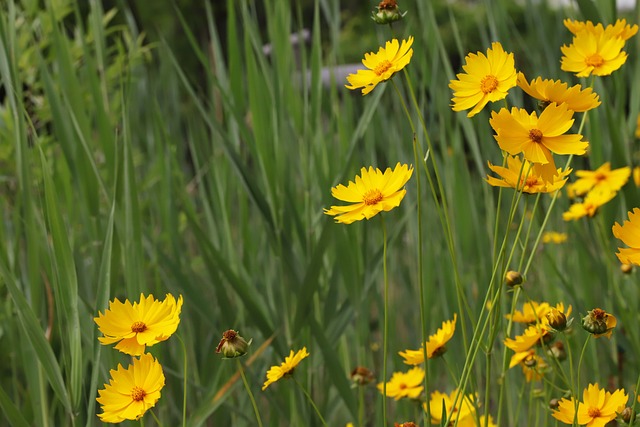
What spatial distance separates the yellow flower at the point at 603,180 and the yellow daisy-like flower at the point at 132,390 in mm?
561

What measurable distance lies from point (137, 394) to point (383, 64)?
0.26 metres

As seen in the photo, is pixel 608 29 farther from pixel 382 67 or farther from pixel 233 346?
pixel 233 346

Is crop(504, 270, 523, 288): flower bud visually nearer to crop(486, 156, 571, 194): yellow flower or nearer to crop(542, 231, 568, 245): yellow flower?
crop(486, 156, 571, 194): yellow flower

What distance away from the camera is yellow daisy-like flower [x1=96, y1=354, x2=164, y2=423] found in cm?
51

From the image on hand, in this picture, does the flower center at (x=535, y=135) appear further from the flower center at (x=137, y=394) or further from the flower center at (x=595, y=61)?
the flower center at (x=137, y=394)

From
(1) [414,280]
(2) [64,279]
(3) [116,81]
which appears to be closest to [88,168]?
(2) [64,279]

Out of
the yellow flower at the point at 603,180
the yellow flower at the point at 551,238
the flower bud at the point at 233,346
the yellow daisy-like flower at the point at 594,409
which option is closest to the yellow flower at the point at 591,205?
the yellow flower at the point at 603,180

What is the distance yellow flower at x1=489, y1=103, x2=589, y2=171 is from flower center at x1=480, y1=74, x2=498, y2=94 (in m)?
0.02

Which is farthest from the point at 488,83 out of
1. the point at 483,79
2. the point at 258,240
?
the point at 258,240

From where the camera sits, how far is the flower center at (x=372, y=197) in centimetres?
52

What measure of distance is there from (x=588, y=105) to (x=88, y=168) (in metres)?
0.56

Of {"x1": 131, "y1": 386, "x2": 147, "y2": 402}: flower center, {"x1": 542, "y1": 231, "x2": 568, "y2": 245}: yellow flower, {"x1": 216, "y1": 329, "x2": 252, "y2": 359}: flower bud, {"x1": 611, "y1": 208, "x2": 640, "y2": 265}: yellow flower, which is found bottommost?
{"x1": 542, "y1": 231, "x2": 568, "y2": 245}: yellow flower

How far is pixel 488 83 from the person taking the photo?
50 centimetres

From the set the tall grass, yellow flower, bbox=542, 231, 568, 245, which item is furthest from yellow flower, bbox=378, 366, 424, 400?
yellow flower, bbox=542, 231, 568, 245
